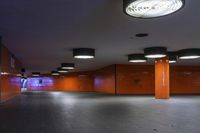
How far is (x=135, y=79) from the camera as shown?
1312 inches

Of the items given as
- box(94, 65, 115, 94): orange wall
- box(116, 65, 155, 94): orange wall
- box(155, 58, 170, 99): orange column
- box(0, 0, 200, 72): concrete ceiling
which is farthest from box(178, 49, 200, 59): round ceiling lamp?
box(94, 65, 115, 94): orange wall

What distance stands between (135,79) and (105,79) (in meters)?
5.95

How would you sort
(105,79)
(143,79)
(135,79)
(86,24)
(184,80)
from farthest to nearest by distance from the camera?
1. (105,79)
2. (184,80)
3. (143,79)
4. (135,79)
5. (86,24)

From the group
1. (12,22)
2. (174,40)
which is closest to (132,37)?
(174,40)

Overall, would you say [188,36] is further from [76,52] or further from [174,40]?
[76,52]

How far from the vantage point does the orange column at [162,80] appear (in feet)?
73.6

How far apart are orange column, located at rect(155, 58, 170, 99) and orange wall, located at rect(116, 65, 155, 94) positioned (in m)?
10.2

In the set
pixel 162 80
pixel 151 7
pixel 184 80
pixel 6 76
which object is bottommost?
pixel 184 80

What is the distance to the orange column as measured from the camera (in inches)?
883

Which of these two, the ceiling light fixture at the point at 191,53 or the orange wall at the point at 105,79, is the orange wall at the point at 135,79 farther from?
the ceiling light fixture at the point at 191,53

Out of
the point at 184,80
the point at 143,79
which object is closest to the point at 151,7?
the point at 143,79

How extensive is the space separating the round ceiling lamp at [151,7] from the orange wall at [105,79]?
2523 centimetres

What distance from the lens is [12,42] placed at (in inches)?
605

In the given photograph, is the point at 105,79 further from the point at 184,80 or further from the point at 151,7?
the point at 151,7
